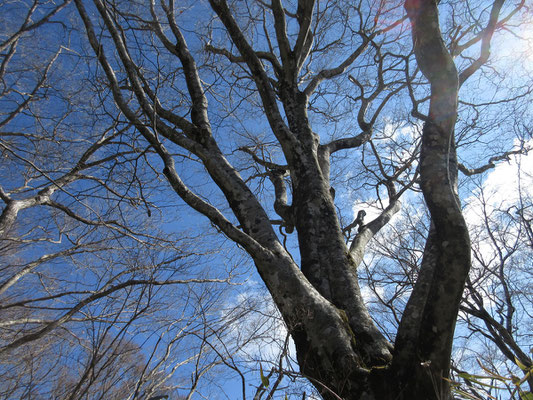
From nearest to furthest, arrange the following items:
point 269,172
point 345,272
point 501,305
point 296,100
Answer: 1. point 345,272
2. point 296,100
3. point 269,172
4. point 501,305

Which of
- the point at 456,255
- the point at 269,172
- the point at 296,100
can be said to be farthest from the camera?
the point at 269,172

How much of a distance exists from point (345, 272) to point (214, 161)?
1424 mm

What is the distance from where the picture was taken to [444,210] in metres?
1.55

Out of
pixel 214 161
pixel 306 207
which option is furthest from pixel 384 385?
pixel 214 161

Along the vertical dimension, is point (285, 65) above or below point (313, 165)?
above

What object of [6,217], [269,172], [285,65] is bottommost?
[6,217]

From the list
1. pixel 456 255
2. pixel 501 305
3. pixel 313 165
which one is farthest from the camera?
pixel 501 305

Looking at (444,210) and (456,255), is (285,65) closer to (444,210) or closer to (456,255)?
(444,210)

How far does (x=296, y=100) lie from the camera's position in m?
3.35

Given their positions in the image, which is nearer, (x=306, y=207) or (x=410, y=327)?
(x=410, y=327)

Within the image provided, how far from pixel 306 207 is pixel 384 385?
1334 mm

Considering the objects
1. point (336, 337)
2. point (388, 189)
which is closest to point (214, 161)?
point (336, 337)

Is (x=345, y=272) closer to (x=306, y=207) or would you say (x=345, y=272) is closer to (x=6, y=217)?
(x=306, y=207)

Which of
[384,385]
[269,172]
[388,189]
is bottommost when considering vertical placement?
[384,385]
